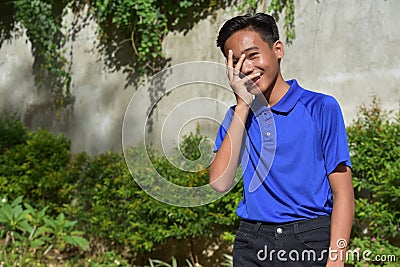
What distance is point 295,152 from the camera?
6.10 feet

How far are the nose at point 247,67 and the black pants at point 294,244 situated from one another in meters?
0.48

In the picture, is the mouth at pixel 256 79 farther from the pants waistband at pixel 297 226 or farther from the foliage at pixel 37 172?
the foliage at pixel 37 172

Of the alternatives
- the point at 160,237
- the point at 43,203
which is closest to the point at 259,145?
the point at 160,237

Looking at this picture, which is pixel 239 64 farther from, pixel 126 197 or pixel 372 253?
pixel 126 197

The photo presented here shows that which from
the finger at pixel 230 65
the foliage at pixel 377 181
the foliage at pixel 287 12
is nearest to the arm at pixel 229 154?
the finger at pixel 230 65

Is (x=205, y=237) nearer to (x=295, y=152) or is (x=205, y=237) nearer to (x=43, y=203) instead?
(x=43, y=203)

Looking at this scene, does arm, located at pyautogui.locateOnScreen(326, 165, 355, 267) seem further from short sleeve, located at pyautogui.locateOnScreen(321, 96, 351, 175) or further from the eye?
the eye

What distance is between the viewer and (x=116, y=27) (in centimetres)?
611

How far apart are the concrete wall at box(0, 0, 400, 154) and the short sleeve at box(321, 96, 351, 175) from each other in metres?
1.93

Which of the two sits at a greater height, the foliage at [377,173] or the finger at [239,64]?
the foliage at [377,173]

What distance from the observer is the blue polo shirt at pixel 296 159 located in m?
1.83

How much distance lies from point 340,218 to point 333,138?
0.78ft

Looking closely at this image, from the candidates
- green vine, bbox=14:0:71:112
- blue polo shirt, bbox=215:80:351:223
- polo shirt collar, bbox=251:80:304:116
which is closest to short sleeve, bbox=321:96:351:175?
blue polo shirt, bbox=215:80:351:223

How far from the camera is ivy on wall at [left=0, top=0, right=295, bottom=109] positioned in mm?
5594
